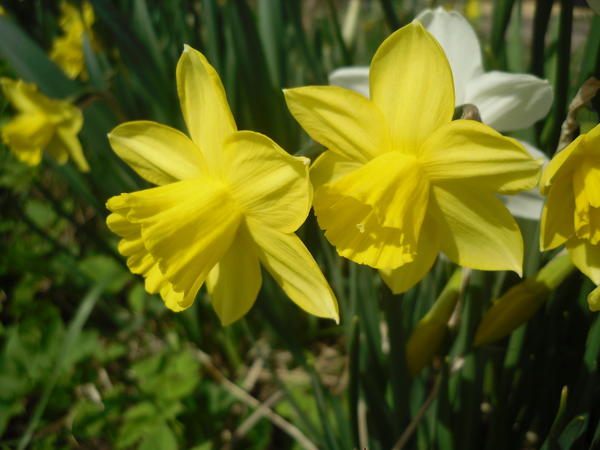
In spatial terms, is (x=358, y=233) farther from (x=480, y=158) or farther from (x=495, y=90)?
(x=495, y=90)

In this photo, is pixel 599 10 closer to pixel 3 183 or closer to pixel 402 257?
pixel 402 257

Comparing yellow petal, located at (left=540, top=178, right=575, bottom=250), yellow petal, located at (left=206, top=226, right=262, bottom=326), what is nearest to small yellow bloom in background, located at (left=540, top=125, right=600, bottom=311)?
yellow petal, located at (left=540, top=178, right=575, bottom=250)

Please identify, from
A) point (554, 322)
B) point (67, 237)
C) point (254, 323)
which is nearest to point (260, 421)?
A: point (254, 323)

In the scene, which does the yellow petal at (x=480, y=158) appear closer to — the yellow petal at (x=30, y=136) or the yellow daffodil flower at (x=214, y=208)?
the yellow daffodil flower at (x=214, y=208)

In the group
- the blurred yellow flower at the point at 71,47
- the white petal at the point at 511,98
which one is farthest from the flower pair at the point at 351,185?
the blurred yellow flower at the point at 71,47

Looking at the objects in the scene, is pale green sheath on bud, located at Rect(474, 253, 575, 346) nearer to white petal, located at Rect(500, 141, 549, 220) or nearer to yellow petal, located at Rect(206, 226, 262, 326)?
white petal, located at Rect(500, 141, 549, 220)

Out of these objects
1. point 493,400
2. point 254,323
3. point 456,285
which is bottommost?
→ point 254,323

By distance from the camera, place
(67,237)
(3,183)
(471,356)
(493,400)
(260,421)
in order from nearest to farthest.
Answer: (471,356)
(493,400)
(260,421)
(3,183)
(67,237)
